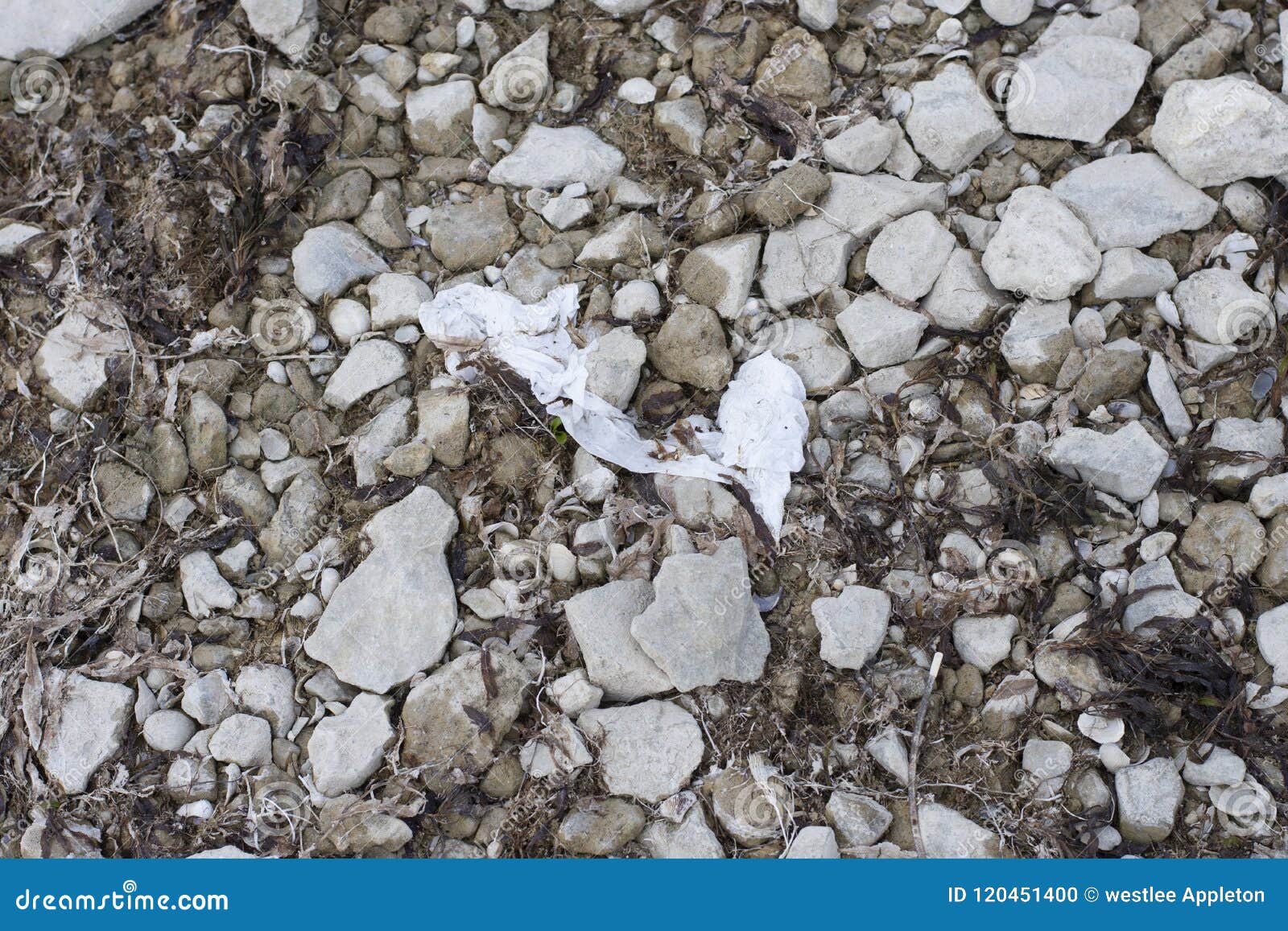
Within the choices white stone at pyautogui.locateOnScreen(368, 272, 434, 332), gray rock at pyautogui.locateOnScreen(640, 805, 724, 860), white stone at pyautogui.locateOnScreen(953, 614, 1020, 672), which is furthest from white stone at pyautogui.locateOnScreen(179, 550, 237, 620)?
white stone at pyautogui.locateOnScreen(953, 614, 1020, 672)

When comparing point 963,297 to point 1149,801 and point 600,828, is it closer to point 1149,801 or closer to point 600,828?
point 1149,801

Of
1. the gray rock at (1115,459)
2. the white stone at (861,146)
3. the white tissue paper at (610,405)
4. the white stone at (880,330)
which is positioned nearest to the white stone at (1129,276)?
the gray rock at (1115,459)

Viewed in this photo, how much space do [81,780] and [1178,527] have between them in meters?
3.68

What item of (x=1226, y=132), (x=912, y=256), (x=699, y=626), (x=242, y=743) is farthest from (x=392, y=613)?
(x=1226, y=132)

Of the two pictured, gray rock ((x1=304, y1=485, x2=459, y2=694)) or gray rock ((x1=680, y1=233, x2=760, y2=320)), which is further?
gray rock ((x1=680, y1=233, x2=760, y2=320))

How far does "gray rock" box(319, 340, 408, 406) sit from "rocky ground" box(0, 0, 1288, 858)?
0.02m

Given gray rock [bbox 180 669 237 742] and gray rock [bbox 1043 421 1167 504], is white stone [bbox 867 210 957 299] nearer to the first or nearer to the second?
gray rock [bbox 1043 421 1167 504]

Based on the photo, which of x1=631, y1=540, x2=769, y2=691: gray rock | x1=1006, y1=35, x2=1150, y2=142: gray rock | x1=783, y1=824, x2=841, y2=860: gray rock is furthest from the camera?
x1=1006, y1=35, x2=1150, y2=142: gray rock

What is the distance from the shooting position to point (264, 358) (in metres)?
3.39

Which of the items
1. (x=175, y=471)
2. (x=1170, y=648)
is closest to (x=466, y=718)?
(x=175, y=471)

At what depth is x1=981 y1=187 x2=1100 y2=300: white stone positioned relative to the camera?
10.3ft

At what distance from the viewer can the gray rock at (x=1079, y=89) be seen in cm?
336

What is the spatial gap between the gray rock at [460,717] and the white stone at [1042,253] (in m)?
2.15

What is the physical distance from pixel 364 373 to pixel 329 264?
18.0 inches
